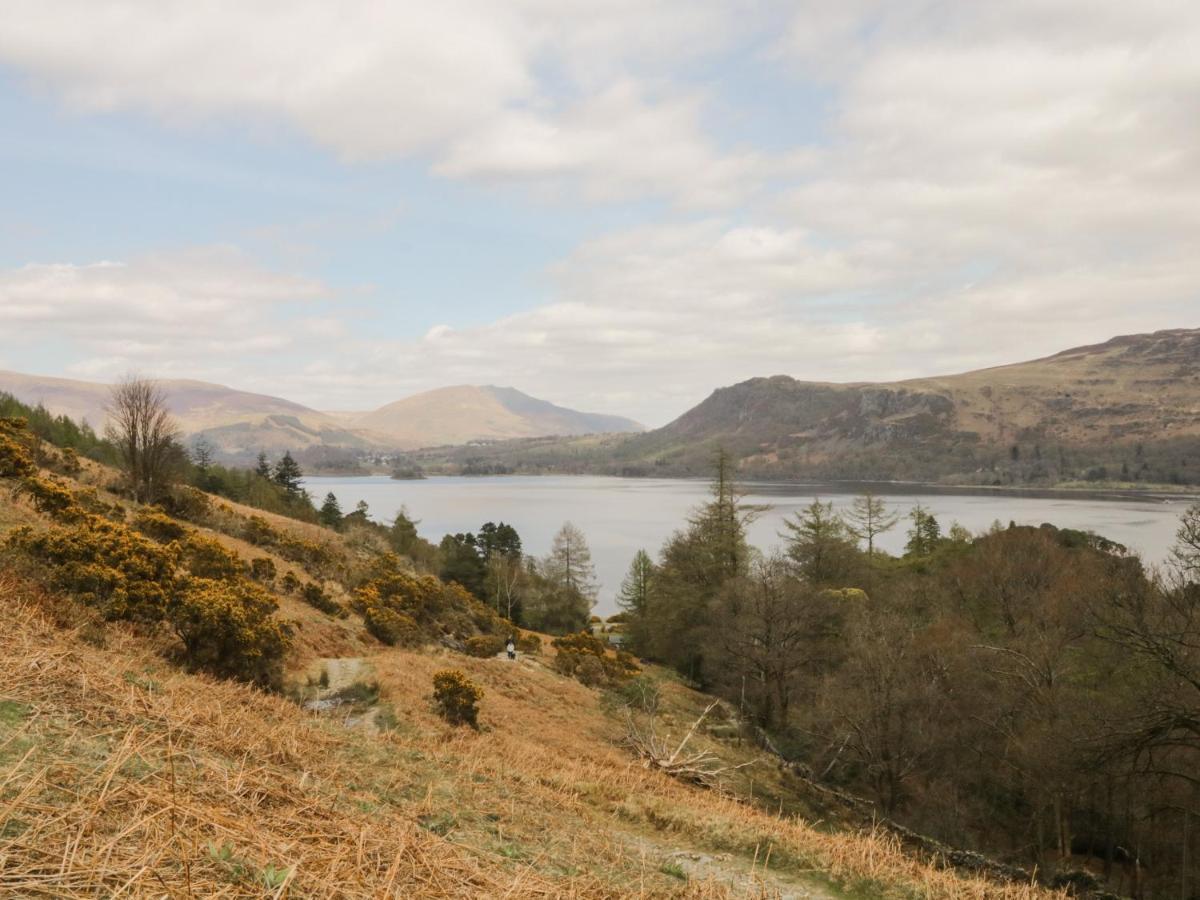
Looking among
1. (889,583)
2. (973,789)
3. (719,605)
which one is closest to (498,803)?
(973,789)

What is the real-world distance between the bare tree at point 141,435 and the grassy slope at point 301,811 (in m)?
20.2

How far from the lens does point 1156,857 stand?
20516 mm

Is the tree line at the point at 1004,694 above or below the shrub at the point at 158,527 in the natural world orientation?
below

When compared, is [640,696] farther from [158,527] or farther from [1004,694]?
[158,527]

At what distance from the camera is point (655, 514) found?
121875mm

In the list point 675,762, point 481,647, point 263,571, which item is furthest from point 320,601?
point 675,762

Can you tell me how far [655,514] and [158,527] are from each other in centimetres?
10445

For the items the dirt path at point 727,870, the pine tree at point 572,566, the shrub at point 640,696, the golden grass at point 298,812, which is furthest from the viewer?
the pine tree at point 572,566

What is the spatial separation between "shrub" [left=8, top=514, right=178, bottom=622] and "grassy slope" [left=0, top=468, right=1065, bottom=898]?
3.03ft

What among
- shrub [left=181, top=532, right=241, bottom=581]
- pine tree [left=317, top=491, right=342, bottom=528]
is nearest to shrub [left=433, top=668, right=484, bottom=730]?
shrub [left=181, top=532, right=241, bottom=581]

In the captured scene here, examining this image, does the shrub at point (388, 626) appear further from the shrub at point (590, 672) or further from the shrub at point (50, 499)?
the shrub at point (50, 499)

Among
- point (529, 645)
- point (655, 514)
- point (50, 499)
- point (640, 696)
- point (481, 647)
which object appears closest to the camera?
point (50, 499)

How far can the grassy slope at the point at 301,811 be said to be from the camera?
10.2ft

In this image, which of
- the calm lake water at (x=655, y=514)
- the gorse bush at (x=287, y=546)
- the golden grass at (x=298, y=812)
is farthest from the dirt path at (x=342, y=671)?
the calm lake water at (x=655, y=514)
